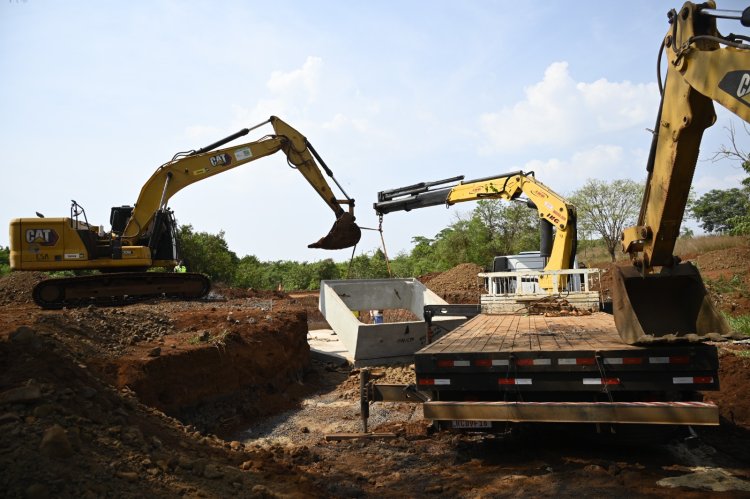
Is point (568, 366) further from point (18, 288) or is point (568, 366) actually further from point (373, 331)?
point (18, 288)

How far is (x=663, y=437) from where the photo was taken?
517cm

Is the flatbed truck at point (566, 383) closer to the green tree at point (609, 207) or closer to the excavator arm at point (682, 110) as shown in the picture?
the excavator arm at point (682, 110)

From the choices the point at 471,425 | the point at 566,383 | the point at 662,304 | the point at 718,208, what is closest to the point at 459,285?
the point at 662,304

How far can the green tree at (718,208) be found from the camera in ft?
126

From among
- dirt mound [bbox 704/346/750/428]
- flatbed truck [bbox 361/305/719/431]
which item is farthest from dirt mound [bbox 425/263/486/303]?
flatbed truck [bbox 361/305/719/431]

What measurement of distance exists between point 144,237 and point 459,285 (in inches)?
548

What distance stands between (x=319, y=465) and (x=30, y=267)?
981cm

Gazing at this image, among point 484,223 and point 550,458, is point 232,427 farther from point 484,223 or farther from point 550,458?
point 484,223

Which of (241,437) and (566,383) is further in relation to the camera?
(241,437)

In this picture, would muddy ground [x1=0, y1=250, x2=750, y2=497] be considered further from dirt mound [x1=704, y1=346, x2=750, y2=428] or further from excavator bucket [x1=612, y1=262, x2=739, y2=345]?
excavator bucket [x1=612, y1=262, x2=739, y2=345]

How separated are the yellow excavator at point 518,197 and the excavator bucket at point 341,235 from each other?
1101 mm

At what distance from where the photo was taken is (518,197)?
13109mm

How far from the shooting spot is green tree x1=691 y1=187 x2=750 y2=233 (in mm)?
38406

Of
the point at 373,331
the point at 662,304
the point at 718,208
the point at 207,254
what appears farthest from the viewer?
the point at 718,208
